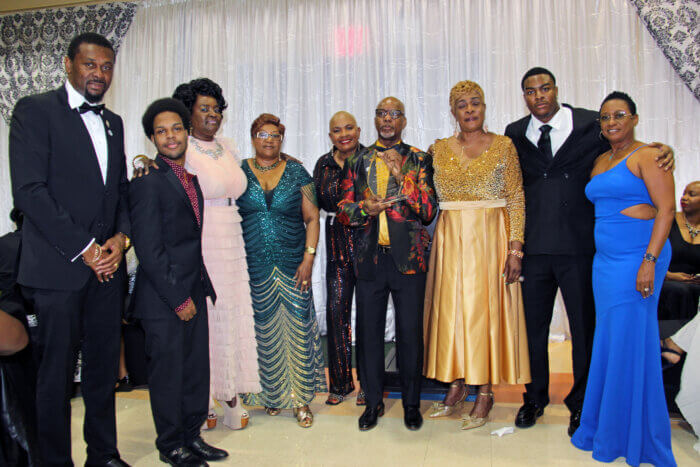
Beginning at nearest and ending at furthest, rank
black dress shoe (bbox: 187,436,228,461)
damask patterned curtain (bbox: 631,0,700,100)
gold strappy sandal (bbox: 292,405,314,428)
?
1. black dress shoe (bbox: 187,436,228,461)
2. gold strappy sandal (bbox: 292,405,314,428)
3. damask patterned curtain (bbox: 631,0,700,100)

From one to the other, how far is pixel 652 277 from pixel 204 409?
87.6 inches

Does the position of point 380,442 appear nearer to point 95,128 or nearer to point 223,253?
point 223,253

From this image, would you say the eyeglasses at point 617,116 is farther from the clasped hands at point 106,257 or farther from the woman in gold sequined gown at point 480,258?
the clasped hands at point 106,257

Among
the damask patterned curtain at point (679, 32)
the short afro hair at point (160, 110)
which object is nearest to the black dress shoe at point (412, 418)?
the short afro hair at point (160, 110)

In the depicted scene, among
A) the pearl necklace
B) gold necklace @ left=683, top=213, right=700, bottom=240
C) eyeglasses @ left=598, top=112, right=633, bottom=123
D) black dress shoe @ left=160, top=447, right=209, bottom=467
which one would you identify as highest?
eyeglasses @ left=598, top=112, right=633, bottom=123

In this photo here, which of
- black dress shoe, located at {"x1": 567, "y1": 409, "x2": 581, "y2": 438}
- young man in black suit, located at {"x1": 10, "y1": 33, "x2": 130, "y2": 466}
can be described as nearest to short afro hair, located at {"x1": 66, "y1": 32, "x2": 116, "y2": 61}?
young man in black suit, located at {"x1": 10, "y1": 33, "x2": 130, "y2": 466}

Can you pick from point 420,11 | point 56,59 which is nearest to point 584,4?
point 420,11

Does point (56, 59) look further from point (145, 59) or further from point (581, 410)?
Answer: point (581, 410)

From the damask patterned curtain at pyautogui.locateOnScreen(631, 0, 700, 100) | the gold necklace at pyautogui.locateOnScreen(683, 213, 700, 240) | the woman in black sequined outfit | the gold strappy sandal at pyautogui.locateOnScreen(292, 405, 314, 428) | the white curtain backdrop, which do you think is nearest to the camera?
the gold strappy sandal at pyautogui.locateOnScreen(292, 405, 314, 428)

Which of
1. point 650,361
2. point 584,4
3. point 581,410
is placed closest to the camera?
point 650,361

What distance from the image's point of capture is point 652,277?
8.05ft

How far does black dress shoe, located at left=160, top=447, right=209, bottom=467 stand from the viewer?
8.21ft

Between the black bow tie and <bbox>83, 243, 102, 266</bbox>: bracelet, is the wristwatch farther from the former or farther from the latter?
→ the black bow tie
